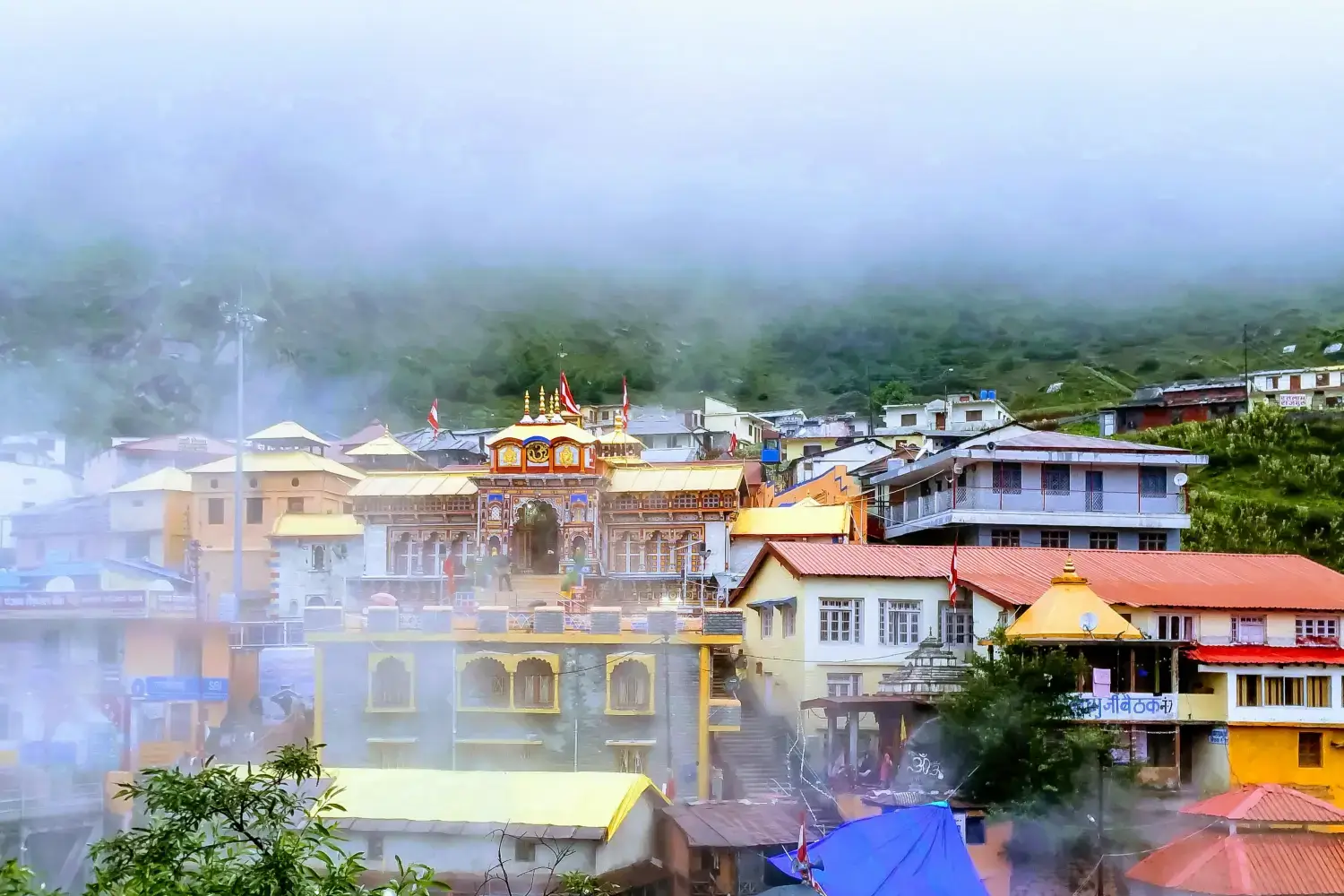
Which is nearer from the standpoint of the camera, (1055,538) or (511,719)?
(511,719)

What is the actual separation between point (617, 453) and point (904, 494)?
7.99 meters

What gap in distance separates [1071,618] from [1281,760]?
4703 mm

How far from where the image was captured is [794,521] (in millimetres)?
38375

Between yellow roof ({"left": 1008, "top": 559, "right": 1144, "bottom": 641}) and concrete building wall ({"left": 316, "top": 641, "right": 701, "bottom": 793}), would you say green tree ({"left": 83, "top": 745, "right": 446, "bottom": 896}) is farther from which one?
yellow roof ({"left": 1008, "top": 559, "right": 1144, "bottom": 641})

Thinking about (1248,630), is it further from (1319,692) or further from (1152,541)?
(1152,541)

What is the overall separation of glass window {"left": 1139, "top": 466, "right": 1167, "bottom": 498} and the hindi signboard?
493 inches

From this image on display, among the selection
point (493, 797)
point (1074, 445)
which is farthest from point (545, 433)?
point (493, 797)

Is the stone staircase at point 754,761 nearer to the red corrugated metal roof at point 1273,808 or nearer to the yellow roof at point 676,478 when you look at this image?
the red corrugated metal roof at point 1273,808

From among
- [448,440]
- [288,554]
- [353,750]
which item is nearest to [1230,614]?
[353,750]

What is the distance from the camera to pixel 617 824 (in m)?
22.0

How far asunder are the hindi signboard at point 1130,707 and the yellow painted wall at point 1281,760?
1284 mm

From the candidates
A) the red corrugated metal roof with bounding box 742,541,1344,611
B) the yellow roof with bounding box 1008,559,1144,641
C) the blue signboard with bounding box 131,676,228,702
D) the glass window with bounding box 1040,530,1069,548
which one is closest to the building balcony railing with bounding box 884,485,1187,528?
the glass window with bounding box 1040,530,1069,548

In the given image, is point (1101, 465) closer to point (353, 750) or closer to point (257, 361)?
point (353, 750)

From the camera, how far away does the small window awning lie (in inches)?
1211
